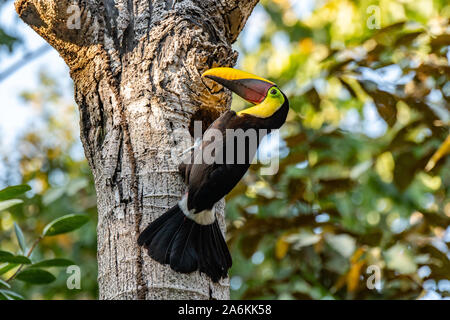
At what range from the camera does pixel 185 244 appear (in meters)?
2.69

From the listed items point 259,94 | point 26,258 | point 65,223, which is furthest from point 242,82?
point 26,258

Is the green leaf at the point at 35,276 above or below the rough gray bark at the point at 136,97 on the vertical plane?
below

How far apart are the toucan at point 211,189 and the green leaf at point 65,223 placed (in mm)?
630

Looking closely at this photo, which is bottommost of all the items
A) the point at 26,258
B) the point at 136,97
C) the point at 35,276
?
the point at 35,276

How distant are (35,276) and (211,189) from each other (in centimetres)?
117

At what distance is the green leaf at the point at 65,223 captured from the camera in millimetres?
3009

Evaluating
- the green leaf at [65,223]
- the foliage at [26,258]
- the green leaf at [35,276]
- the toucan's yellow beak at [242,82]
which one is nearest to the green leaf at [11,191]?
the foliage at [26,258]

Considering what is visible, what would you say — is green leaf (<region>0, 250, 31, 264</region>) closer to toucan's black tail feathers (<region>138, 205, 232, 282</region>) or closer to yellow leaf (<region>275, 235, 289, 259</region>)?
toucan's black tail feathers (<region>138, 205, 232, 282</region>)

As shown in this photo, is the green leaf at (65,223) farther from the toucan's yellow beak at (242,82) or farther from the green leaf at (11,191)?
the toucan's yellow beak at (242,82)

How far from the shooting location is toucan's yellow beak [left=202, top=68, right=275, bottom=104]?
288cm

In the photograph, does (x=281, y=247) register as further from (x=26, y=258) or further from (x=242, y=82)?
(x=26, y=258)
